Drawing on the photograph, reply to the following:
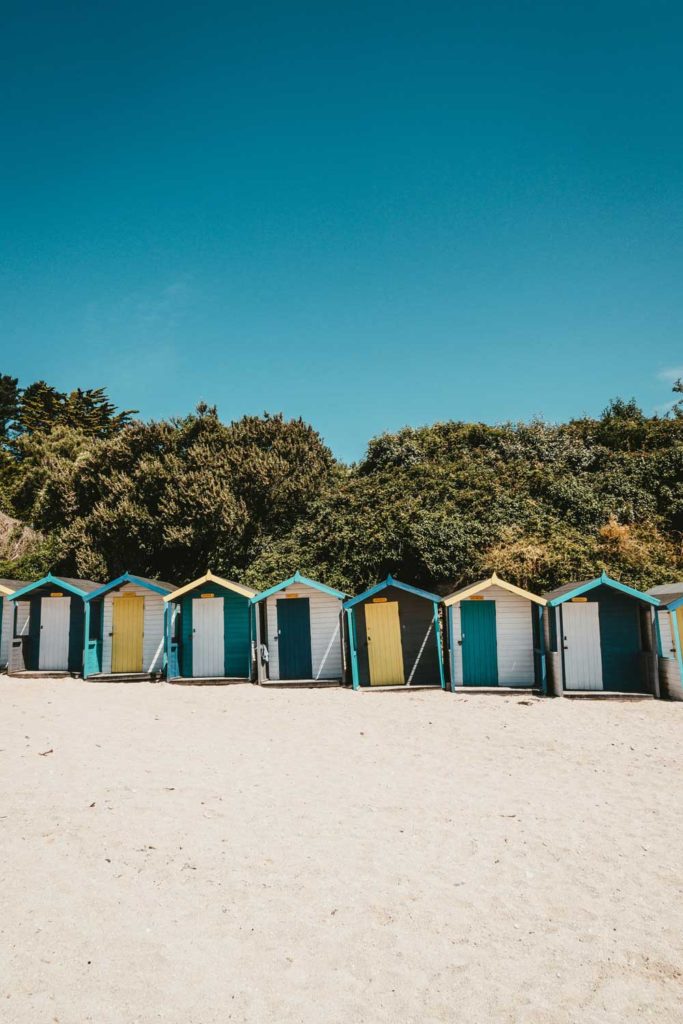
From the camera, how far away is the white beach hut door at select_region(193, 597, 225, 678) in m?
16.3

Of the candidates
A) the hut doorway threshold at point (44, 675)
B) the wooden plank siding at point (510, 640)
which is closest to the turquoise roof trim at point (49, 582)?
the hut doorway threshold at point (44, 675)

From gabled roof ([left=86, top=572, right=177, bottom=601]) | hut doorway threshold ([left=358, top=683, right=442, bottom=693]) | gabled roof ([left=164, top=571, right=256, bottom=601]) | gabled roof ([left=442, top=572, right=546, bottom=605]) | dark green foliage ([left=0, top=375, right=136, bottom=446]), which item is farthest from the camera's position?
dark green foliage ([left=0, top=375, right=136, bottom=446])

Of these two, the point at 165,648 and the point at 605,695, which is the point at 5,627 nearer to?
the point at 165,648

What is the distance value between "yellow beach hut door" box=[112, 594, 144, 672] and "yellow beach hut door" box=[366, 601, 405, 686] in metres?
6.41

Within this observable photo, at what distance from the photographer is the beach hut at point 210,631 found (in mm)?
16172

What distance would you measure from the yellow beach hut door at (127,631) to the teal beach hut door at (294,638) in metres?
4.02

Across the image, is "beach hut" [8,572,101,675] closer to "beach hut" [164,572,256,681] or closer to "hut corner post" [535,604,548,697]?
"beach hut" [164,572,256,681]

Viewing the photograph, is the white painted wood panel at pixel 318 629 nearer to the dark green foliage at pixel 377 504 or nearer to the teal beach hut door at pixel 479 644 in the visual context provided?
the teal beach hut door at pixel 479 644

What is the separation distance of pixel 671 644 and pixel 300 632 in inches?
352

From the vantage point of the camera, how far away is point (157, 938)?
15.8 ft

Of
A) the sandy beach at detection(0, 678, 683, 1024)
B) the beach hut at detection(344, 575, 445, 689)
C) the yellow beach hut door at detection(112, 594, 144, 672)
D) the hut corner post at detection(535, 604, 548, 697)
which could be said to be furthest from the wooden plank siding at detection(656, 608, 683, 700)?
the yellow beach hut door at detection(112, 594, 144, 672)

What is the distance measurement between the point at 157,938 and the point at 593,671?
12.0 meters

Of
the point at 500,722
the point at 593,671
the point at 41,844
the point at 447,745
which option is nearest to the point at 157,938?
the point at 41,844

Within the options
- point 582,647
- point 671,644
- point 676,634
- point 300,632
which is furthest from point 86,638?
point 676,634
